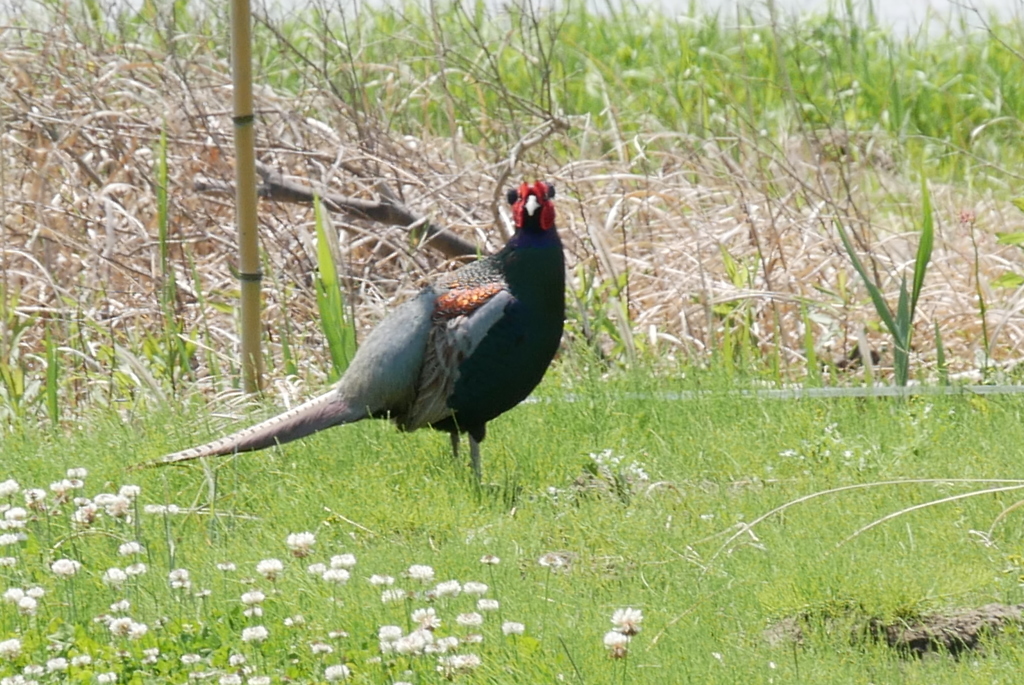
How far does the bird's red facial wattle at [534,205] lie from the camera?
14.4 feet

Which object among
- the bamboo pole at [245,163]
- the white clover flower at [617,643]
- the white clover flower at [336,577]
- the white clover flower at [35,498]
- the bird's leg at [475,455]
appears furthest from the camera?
the bamboo pole at [245,163]

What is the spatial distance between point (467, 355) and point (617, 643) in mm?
1771

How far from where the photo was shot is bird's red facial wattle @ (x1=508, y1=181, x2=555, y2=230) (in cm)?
439

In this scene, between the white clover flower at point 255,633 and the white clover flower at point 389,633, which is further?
the white clover flower at point 255,633

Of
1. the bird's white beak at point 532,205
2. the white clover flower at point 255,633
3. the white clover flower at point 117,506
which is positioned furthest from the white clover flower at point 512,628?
the bird's white beak at point 532,205

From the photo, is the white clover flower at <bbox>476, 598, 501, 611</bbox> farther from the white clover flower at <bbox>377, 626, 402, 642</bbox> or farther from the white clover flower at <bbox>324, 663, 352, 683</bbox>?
the white clover flower at <bbox>324, 663, 352, 683</bbox>

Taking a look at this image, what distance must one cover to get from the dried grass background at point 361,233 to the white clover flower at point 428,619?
7.98 ft

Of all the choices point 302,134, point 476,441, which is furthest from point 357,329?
point 476,441

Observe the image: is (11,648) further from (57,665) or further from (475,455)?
(475,455)

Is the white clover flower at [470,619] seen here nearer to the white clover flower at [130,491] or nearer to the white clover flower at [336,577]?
the white clover flower at [336,577]

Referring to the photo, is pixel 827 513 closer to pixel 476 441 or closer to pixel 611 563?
pixel 611 563

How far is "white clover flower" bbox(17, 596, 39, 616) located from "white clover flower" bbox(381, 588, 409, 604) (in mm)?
743

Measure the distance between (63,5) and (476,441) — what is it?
299 cm

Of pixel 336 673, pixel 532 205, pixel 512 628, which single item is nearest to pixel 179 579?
pixel 336 673
